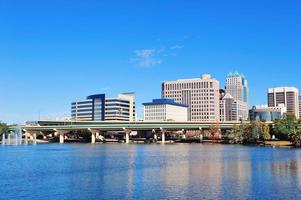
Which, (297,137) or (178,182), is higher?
(297,137)

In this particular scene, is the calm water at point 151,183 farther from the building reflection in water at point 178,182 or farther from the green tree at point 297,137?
the green tree at point 297,137

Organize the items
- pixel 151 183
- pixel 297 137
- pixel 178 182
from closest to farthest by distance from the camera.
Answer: pixel 151 183 < pixel 178 182 < pixel 297 137

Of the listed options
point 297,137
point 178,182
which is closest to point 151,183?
point 178,182

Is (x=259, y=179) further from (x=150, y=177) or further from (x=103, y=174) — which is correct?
(x=103, y=174)

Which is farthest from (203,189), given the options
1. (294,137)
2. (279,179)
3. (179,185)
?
(294,137)

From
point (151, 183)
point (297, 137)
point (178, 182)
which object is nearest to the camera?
point (151, 183)

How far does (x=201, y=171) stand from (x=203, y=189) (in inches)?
876

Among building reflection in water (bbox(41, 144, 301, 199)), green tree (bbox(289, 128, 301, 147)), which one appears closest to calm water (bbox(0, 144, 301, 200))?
building reflection in water (bbox(41, 144, 301, 199))

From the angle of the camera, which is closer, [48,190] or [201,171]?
[48,190]

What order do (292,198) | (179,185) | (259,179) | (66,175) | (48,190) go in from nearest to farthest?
(292,198)
(48,190)
(179,185)
(259,179)
(66,175)

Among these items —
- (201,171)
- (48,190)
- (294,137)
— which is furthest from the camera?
(294,137)

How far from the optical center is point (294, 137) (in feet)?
646

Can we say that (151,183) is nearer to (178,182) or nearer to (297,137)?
(178,182)

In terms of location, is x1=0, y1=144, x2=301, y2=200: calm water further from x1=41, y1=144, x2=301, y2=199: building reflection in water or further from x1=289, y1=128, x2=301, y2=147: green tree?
x1=289, y1=128, x2=301, y2=147: green tree
